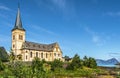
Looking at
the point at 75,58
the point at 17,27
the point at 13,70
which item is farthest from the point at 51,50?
the point at 13,70

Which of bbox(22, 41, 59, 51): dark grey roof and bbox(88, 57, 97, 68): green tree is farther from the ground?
bbox(22, 41, 59, 51): dark grey roof

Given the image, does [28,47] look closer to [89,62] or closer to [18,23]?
[18,23]

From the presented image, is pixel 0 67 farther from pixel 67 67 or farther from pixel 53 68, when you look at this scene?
pixel 67 67

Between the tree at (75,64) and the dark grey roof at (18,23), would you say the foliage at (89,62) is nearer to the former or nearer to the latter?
the tree at (75,64)

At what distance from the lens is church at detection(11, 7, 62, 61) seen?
93.5 m

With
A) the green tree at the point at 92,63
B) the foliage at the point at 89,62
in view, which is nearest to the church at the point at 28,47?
Answer: the foliage at the point at 89,62

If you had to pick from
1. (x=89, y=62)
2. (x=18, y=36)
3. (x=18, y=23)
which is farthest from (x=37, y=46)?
(x=89, y=62)

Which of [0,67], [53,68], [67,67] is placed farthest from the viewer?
[67,67]

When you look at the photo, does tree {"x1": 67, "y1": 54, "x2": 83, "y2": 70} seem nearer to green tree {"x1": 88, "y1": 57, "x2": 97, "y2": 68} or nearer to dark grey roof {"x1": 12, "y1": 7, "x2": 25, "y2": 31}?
green tree {"x1": 88, "y1": 57, "x2": 97, "y2": 68}

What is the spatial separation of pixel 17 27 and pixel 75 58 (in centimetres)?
3771

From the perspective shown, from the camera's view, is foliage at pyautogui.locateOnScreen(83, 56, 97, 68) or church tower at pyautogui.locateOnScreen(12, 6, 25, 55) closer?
foliage at pyautogui.locateOnScreen(83, 56, 97, 68)

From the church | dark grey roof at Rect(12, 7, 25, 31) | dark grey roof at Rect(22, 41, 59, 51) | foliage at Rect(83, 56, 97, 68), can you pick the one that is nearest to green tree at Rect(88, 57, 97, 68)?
→ foliage at Rect(83, 56, 97, 68)

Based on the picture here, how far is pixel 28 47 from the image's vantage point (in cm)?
9412

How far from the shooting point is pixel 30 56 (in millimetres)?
95500
